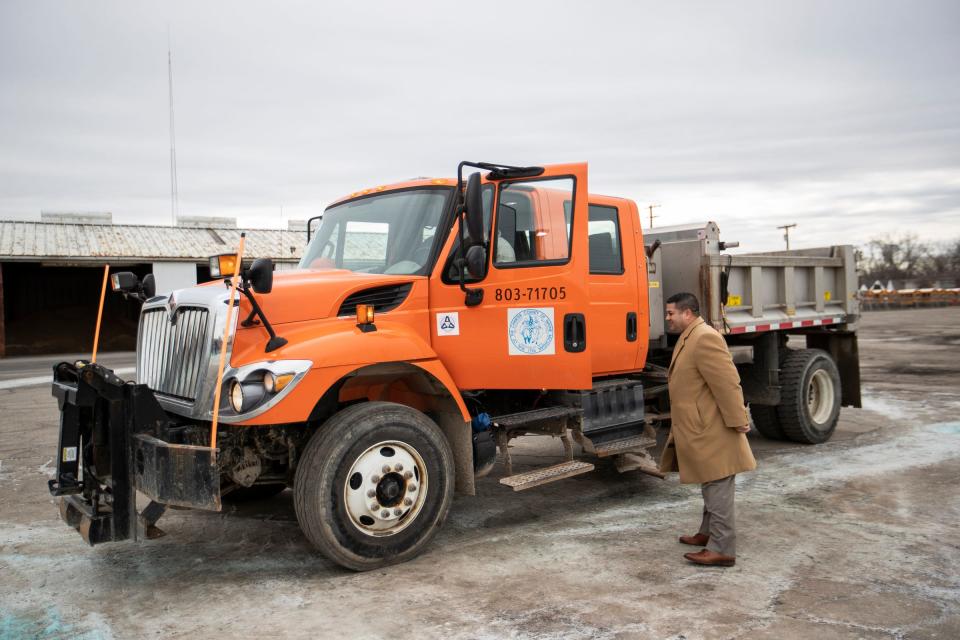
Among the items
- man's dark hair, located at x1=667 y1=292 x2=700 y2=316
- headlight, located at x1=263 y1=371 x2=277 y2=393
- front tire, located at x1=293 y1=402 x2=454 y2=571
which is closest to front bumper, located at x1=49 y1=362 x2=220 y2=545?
headlight, located at x1=263 y1=371 x2=277 y2=393

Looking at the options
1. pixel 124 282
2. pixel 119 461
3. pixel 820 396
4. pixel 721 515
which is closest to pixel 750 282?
pixel 820 396

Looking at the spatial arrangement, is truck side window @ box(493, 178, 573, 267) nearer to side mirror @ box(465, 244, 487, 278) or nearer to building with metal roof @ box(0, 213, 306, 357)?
side mirror @ box(465, 244, 487, 278)

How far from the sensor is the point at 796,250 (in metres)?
9.19

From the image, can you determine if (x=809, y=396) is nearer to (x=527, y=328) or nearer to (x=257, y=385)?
(x=527, y=328)

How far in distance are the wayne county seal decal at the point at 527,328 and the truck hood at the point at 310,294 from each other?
76 centimetres

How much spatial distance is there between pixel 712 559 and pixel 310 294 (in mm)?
3013

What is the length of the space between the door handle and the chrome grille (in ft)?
7.94

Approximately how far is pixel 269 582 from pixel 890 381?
481 inches

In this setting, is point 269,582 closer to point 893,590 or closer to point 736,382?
point 736,382

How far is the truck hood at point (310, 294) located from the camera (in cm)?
475

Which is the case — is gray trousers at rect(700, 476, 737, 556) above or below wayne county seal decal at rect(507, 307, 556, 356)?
below

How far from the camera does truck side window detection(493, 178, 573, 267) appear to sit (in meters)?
5.41

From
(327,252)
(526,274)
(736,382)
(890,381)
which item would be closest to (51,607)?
(327,252)

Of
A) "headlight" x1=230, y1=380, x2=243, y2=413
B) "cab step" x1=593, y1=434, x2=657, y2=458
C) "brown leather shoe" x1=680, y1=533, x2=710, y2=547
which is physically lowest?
"brown leather shoe" x1=680, y1=533, x2=710, y2=547
